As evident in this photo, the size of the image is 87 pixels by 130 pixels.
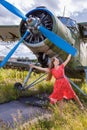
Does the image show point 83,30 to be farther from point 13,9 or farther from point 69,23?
point 13,9

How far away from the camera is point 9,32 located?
1504cm

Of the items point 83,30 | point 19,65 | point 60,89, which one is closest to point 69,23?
point 83,30

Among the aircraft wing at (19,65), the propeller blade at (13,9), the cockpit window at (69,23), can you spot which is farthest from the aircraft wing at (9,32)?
the propeller blade at (13,9)

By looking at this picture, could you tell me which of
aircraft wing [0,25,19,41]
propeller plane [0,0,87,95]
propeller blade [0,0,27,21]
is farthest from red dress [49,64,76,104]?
aircraft wing [0,25,19,41]

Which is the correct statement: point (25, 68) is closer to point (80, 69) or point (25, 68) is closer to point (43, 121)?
point (80, 69)

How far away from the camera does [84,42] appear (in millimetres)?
12531

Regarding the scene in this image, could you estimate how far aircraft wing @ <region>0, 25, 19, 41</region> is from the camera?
14.5 meters

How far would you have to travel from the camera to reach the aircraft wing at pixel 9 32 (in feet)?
47.5

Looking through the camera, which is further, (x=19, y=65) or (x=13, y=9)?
(x=19, y=65)

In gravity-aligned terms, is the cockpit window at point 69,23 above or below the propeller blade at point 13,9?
below

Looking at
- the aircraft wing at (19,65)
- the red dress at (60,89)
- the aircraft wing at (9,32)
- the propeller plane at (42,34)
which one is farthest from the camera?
the aircraft wing at (9,32)

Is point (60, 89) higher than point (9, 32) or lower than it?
lower

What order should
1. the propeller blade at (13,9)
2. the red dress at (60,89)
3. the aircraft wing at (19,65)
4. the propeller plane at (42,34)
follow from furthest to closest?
the aircraft wing at (19,65)
the propeller blade at (13,9)
the propeller plane at (42,34)
the red dress at (60,89)

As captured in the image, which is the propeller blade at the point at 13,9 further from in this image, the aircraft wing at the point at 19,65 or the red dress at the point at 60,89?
the aircraft wing at the point at 19,65
